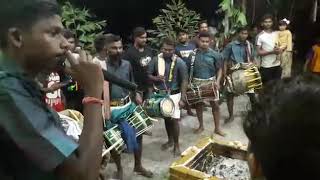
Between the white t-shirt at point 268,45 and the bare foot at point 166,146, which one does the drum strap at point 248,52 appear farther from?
the bare foot at point 166,146

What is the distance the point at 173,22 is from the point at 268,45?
1.99 meters

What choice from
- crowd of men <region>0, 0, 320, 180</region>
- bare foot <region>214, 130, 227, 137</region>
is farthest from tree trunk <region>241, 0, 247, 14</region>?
crowd of men <region>0, 0, 320, 180</region>

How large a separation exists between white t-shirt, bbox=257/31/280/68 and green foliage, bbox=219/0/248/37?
1.13 m

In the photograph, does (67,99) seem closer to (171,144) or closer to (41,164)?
(171,144)

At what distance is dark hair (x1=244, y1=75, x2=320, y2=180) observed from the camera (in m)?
1.11

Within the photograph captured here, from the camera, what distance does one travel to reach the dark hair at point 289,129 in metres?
1.11

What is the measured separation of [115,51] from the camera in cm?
526

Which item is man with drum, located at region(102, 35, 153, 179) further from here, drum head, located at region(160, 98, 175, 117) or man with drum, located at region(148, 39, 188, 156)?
man with drum, located at region(148, 39, 188, 156)

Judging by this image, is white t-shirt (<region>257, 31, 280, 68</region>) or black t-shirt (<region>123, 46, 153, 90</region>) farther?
white t-shirt (<region>257, 31, 280, 68</region>)

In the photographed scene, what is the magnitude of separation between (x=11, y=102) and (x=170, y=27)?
7.28 m

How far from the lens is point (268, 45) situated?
24.7 feet

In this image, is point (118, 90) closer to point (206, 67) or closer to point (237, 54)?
point (206, 67)

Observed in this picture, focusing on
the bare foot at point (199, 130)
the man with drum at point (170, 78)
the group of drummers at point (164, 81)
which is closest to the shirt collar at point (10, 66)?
the group of drummers at point (164, 81)

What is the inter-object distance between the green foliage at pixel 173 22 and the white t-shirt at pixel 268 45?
1.43 m
